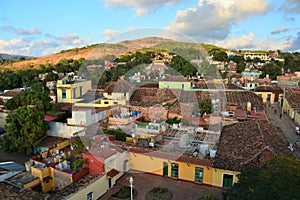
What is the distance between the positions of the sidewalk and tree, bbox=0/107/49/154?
433 centimetres

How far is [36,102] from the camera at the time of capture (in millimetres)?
12289

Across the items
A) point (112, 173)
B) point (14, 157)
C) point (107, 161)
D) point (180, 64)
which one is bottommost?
point (14, 157)

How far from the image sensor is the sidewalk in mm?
6359

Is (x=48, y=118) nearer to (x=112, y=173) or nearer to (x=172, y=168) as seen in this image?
(x=112, y=173)

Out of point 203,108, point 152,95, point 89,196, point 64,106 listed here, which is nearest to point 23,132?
point 64,106

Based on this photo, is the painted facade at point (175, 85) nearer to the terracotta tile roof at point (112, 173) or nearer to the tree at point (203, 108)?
the tree at point (203, 108)

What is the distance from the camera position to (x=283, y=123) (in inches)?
532

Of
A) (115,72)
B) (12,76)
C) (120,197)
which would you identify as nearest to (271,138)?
(120,197)

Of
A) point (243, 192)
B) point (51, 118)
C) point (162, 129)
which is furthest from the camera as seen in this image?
point (51, 118)

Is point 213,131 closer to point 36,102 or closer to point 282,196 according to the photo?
point 282,196

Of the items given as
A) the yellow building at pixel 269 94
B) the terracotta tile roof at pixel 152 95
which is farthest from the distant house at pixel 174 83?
the yellow building at pixel 269 94

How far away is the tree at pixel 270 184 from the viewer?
400 cm

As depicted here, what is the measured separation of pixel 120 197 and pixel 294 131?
9.67 meters

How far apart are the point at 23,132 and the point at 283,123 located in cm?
1283
